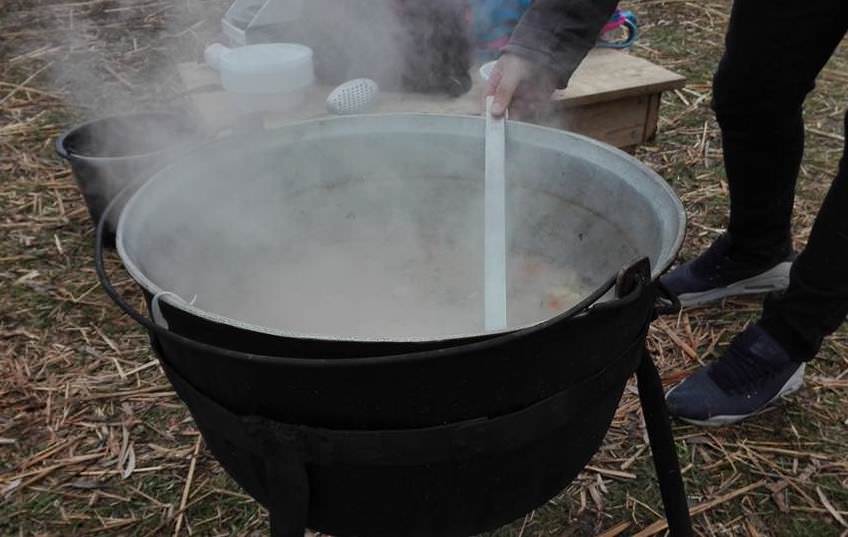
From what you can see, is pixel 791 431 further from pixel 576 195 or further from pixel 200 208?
pixel 200 208

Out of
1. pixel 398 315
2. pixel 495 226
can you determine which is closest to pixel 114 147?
pixel 398 315

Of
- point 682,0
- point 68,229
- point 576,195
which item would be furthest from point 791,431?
point 682,0

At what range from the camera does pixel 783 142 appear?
207cm

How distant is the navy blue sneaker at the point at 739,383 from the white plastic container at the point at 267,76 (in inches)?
67.1

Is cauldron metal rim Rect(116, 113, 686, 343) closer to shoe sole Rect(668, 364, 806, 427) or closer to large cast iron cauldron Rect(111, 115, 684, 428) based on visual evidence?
large cast iron cauldron Rect(111, 115, 684, 428)

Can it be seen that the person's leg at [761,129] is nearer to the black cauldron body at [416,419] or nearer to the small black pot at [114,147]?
the black cauldron body at [416,419]

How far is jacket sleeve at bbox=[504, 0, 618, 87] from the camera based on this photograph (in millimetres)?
1486

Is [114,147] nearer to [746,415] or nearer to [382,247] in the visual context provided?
[382,247]

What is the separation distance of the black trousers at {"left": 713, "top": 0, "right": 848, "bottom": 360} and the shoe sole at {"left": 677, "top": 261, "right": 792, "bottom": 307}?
0.67ft

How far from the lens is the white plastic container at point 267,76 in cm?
275

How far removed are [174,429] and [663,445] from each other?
4.54ft

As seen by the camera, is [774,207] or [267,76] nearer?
[774,207]

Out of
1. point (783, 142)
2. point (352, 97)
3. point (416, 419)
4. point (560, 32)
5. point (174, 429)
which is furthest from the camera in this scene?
point (352, 97)

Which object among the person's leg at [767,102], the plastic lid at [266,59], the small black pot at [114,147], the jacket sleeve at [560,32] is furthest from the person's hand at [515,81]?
the small black pot at [114,147]
